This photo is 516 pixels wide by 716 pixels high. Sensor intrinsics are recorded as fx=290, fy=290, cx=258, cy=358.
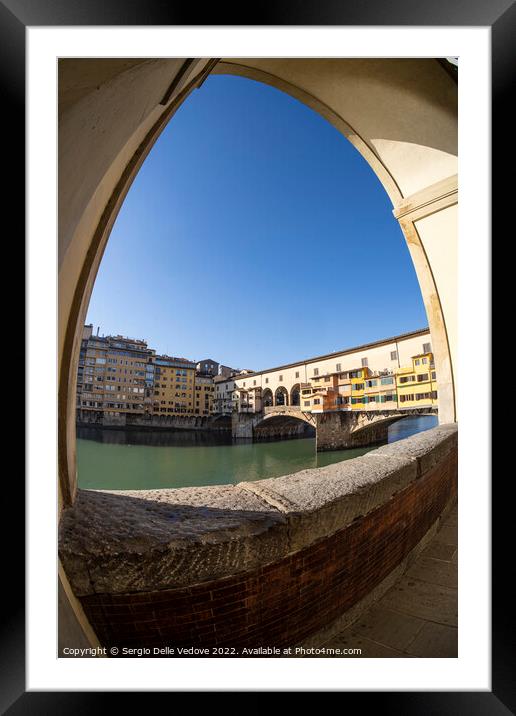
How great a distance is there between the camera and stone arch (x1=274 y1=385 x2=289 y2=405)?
32.0m

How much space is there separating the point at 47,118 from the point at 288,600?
1970 millimetres

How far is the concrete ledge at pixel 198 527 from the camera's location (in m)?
0.79

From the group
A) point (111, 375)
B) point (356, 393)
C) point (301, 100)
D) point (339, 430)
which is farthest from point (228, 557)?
point (111, 375)

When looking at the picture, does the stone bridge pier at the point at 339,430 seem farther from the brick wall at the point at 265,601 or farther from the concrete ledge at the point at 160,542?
the concrete ledge at the point at 160,542

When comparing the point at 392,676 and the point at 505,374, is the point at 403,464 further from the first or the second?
the point at 392,676

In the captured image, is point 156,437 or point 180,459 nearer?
point 180,459

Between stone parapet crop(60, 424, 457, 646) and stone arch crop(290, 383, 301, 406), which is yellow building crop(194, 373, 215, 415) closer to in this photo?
stone arch crop(290, 383, 301, 406)

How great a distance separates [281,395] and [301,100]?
31.5 m

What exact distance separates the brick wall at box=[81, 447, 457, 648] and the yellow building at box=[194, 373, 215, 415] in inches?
1651

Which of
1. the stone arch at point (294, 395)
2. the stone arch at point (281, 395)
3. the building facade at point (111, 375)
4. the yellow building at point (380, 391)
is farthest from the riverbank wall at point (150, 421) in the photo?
the yellow building at point (380, 391)

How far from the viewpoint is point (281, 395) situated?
34.1 metres

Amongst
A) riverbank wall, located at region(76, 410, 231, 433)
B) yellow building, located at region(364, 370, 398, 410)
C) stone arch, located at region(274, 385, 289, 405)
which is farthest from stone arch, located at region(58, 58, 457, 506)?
riverbank wall, located at region(76, 410, 231, 433)

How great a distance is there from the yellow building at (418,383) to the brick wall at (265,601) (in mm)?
17777

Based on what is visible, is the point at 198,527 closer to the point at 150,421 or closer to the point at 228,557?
the point at 228,557
